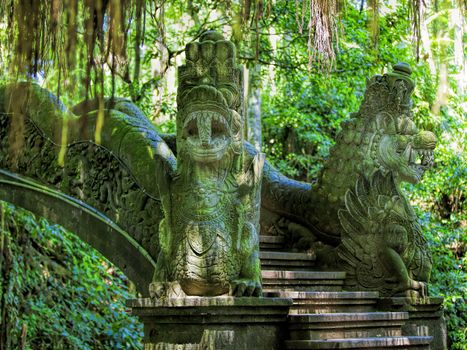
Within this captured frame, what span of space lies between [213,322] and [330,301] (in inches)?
57.3

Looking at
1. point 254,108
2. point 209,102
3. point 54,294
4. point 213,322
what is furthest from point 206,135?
point 254,108

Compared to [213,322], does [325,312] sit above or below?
above

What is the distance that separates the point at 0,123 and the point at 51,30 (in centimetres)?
678

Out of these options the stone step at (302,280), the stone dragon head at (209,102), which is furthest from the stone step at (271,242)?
the stone dragon head at (209,102)

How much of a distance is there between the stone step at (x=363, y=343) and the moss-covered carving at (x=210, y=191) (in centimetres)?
50

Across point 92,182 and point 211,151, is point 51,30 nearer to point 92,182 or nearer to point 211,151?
point 211,151

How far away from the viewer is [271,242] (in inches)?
311

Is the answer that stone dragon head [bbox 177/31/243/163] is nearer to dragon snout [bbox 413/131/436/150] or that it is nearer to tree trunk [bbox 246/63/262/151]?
dragon snout [bbox 413/131/436/150]

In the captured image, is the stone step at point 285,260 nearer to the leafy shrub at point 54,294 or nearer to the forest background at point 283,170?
the forest background at point 283,170

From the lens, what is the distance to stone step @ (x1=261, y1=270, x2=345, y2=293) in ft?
22.6

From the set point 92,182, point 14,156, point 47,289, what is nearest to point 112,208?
point 92,182

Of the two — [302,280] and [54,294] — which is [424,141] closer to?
[302,280]

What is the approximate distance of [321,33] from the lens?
300cm

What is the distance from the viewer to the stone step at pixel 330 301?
21.2 feet
